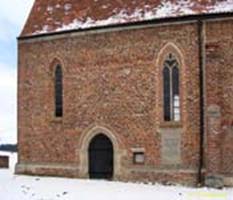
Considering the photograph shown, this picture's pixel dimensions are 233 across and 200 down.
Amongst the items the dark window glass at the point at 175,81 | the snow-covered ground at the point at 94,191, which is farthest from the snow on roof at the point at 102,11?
the snow-covered ground at the point at 94,191

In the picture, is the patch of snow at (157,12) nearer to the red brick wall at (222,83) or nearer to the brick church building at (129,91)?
the brick church building at (129,91)

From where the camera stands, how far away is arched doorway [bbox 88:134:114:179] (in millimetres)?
30922

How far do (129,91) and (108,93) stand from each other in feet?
4.07

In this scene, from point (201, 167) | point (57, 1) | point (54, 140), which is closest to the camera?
point (201, 167)

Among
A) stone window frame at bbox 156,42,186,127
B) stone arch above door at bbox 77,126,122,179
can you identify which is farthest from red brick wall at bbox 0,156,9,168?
stone window frame at bbox 156,42,186,127

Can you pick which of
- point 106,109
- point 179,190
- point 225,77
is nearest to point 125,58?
point 106,109

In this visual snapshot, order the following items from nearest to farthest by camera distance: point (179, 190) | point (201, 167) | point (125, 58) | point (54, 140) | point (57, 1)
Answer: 1. point (179, 190)
2. point (201, 167)
3. point (125, 58)
4. point (54, 140)
5. point (57, 1)

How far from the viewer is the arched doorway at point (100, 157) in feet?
101

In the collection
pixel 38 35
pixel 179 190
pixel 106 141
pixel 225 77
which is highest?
pixel 38 35

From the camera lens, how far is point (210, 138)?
27.5 m

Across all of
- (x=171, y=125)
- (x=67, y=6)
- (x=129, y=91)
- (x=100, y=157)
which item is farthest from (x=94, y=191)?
(x=67, y=6)

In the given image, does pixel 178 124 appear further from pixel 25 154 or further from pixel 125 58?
pixel 25 154

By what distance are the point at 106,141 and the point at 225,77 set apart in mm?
6961

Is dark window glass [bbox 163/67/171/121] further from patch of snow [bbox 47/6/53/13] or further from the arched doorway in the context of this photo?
patch of snow [bbox 47/6/53/13]
